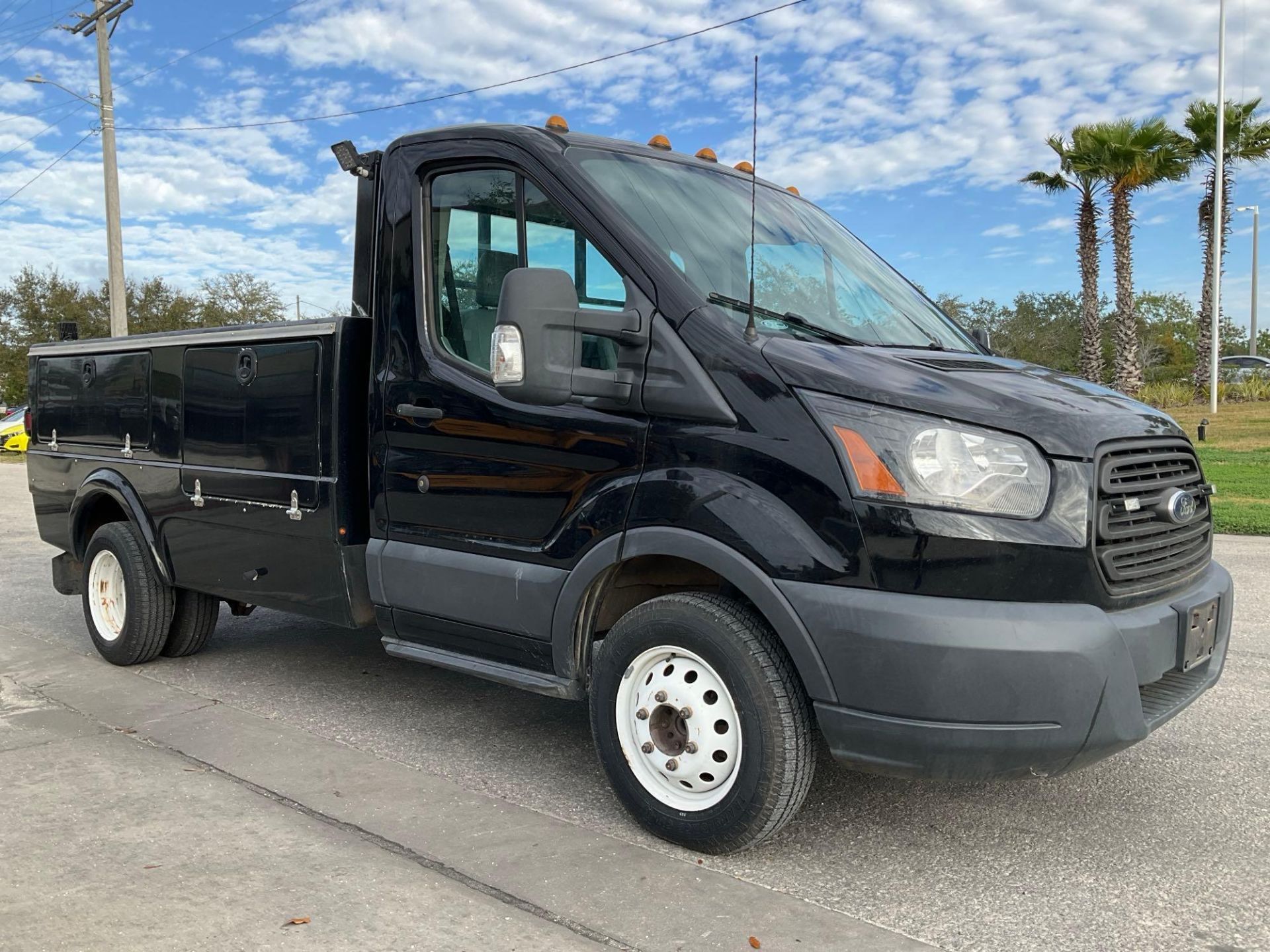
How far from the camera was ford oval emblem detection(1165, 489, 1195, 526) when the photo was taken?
3.32 metres

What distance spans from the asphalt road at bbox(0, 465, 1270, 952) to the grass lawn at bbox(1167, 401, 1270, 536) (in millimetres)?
5770

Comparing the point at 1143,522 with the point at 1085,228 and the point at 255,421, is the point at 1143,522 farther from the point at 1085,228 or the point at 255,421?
the point at 1085,228

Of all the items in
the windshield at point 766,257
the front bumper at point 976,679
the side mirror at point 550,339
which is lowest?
the front bumper at point 976,679

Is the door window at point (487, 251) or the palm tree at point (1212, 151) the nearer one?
Answer: the door window at point (487, 251)

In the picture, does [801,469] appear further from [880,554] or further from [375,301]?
[375,301]

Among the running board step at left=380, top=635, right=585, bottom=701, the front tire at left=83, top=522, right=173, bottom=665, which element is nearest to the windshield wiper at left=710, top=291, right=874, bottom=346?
the running board step at left=380, top=635, right=585, bottom=701

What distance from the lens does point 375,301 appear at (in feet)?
14.7

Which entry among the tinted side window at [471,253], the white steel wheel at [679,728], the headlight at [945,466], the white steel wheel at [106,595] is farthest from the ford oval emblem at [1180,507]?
the white steel wheel at [106,595]

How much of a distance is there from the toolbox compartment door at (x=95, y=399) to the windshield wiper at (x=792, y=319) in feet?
11.0

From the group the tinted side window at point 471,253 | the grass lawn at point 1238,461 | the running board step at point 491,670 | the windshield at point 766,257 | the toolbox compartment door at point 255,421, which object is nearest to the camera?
the windshield at point 766,257

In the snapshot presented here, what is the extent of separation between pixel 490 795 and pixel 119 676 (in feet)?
9.11

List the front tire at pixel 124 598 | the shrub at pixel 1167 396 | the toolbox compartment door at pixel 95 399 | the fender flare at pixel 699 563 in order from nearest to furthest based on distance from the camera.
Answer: the fender flare at pixel 699 563 < the toolbox compartment door at pixel 95 399 < the front tire at pixel 124 598 < the shrub at pixel 1167 396

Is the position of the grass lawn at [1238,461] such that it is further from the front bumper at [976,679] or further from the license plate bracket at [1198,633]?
the front bumper at [976,679]

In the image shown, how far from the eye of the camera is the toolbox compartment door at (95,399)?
18.6 ft
